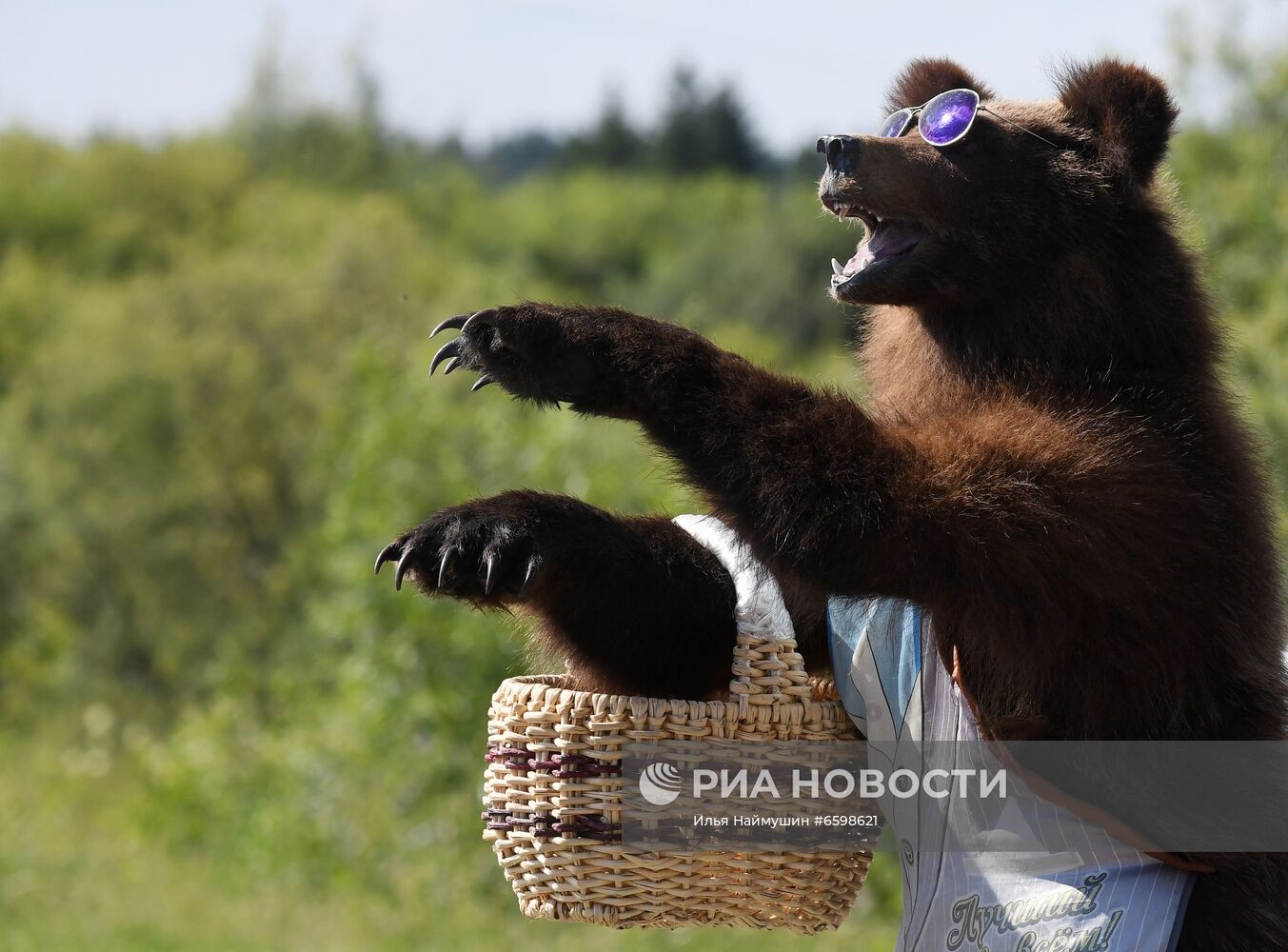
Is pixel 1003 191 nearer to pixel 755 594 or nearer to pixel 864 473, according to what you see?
pixel 864 473

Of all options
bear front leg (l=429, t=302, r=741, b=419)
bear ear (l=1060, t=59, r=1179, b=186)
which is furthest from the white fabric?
bear ear (l=1060, t=59, r=1179, b=186)

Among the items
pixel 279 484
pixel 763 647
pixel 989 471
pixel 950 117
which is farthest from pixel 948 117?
pixel 279 484

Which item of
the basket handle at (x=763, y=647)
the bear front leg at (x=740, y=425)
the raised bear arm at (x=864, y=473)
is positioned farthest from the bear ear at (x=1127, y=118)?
the basket handle at (x=763, y=647)

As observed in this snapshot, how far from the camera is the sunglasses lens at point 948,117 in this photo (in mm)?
2869

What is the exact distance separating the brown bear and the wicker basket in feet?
0.69

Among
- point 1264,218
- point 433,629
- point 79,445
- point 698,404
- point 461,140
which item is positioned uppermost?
point 461,140

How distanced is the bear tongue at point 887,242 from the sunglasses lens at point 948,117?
0.18 meters

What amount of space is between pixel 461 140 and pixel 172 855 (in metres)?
59.5

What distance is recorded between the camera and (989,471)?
2395 millimetres

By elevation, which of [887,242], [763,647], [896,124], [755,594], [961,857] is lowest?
[961,857]

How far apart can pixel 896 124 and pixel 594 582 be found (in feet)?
3.77

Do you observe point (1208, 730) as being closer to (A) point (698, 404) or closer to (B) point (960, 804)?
(B) point (960, 804)

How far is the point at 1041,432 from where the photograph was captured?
2455 millimetres

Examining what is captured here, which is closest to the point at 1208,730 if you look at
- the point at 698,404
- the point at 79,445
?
the point at 698,404
